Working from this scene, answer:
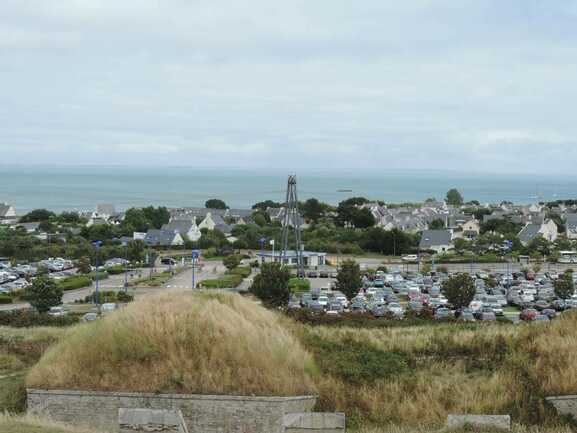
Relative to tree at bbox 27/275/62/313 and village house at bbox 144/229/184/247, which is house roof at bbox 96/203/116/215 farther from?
tree at bbox 27/275/62/313

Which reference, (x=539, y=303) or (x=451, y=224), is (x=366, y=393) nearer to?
(x=539, y=303)

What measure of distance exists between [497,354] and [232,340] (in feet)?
15.9

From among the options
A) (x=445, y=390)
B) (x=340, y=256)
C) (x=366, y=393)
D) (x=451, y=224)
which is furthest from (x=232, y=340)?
(x=451, y=224)

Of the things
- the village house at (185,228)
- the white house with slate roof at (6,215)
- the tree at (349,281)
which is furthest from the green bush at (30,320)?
the white house with slate roof at (6,215)

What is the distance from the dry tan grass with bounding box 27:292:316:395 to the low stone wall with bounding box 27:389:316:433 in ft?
0.48

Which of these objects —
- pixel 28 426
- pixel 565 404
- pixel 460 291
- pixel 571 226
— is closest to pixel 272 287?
pixel 460 291

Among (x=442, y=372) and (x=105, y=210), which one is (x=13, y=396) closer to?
(x=442, y=372)

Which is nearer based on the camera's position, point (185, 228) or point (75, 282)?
point (75, 282)

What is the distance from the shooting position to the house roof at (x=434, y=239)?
47.1 metres

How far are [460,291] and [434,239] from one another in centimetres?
2452

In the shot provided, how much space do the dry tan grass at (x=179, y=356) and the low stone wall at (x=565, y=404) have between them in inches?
138

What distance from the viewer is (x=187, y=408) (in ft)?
33.4

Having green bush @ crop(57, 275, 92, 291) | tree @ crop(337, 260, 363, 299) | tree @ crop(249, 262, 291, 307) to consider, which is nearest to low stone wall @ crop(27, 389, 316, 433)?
tree @ crop(249, 262, 291, 307)

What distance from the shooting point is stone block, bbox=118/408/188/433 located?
8609mm
